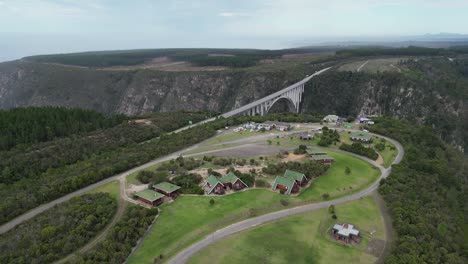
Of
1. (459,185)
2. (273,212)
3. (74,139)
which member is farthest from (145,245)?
(459,185)

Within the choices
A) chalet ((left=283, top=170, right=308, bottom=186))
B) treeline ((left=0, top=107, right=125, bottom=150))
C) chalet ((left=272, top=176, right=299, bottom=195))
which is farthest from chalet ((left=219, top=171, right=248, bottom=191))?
treeline ((left=0, top=107, right=125, bottom=150))

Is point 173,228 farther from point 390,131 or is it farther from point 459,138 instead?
point 459,138

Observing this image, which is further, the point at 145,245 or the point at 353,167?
the point at 353,167

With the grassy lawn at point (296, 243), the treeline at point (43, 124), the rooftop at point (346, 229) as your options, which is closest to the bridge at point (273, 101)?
the treeline at point (43, 124)

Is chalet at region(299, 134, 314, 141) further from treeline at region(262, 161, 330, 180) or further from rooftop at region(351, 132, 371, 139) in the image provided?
treeline at region(262, 161, 330, 180)

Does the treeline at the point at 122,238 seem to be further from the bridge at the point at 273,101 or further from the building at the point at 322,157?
the bridge at the point at 273,101
